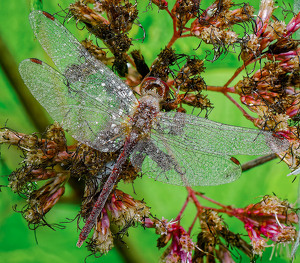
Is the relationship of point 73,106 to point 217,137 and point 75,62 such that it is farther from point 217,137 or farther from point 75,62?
point 217,137

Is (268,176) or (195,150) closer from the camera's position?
(195,150)

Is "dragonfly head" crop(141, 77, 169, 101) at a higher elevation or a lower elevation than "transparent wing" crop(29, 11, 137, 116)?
higher

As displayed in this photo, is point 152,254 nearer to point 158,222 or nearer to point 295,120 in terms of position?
point 158,222

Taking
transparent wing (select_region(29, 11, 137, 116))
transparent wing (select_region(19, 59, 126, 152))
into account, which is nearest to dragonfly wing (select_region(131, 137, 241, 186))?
transparent wing (select_region(19, 59, 126, 152))

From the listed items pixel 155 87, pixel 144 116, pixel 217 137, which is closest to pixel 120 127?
pixel 144 116

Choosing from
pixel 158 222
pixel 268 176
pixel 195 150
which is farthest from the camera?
pixel 268 176

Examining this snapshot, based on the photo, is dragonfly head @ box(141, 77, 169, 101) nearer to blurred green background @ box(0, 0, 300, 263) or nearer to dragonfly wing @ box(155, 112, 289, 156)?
dragonfly wing @ box(155, 112, 289, 156)

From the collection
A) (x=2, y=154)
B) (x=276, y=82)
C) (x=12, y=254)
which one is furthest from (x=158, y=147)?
(x=12, y=254)
